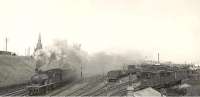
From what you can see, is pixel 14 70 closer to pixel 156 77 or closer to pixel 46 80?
pixel 46 80

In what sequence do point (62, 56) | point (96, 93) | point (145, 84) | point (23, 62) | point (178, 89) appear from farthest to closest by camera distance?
1. point (23, 62)
2. point (62, 56)
3. point (178, 89)
4. point (145, 84)
5. point (96, 93)

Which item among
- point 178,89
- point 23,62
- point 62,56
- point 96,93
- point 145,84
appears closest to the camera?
point 96,93

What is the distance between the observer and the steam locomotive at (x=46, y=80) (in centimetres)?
4219

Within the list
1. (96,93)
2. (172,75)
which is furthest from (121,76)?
(96,93)

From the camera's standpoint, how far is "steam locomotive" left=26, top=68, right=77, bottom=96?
4219cm

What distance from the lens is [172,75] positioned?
193ft

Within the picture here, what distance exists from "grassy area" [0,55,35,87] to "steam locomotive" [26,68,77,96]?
519 inches

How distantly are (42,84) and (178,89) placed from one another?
24.6 metres

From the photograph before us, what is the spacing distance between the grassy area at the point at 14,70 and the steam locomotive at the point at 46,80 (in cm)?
1318

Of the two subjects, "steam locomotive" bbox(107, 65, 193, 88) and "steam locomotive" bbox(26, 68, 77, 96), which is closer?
"steam locomotive" bbox(26, 68, 77, 96)

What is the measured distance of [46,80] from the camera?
45.2 m

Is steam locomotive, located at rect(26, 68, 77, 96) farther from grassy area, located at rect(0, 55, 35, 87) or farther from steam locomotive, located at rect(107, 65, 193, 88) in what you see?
grassy area, located at rect(0, 55, 35, 87)

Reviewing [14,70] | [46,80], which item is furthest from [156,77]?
[14,70]

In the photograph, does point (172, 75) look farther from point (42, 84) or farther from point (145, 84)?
point (42, 84)
